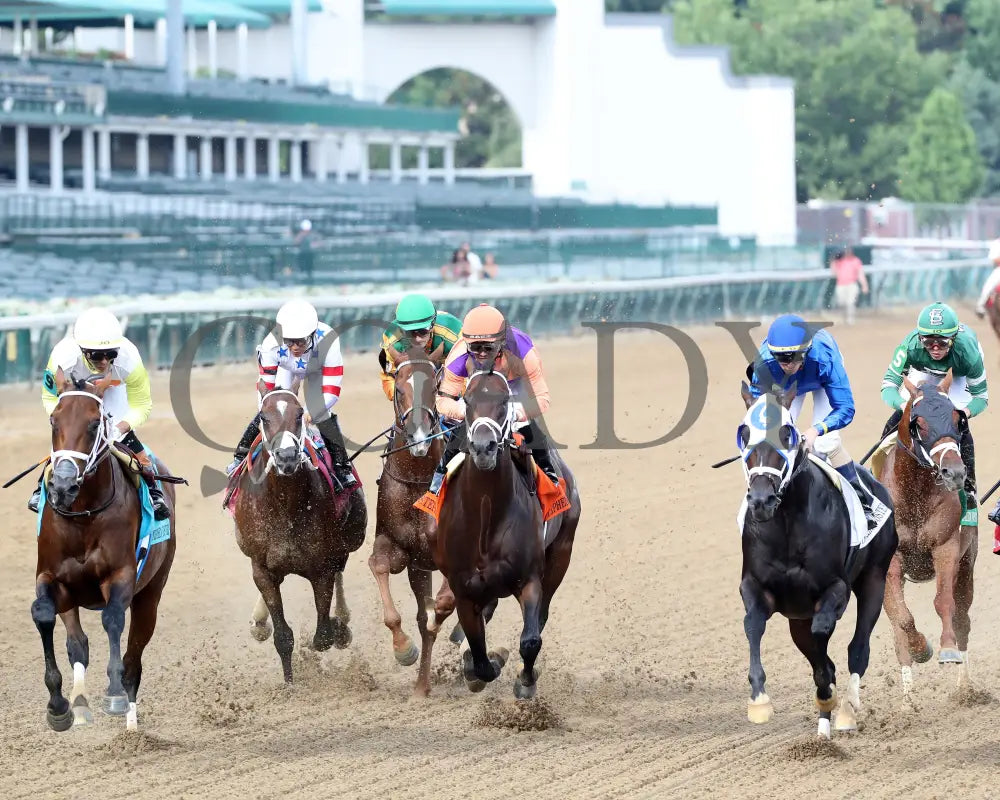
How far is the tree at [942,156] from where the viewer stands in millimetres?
50531

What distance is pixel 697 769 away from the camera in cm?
644

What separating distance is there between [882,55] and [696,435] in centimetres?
4299

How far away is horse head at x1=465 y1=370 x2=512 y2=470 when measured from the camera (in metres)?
6.46

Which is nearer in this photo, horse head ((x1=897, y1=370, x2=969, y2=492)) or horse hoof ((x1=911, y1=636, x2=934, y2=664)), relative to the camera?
horse head ((x1=897, y1=370, x2=969, y2=492))

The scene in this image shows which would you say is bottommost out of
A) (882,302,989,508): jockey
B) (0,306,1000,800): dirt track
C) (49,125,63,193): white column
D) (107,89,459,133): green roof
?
(0,306,1000,800): dirt track

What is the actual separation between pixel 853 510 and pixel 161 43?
38906 millimetres

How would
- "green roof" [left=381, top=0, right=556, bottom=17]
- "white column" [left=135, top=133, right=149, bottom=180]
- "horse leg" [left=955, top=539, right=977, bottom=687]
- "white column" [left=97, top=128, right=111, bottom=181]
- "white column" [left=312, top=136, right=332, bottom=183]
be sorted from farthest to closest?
"green roof" [left=381, top=0, right=556, bottom=17]
"white column" [left=312, top=136, right=332, bottom=183]
"white column" [left=135, top=133, right=149, bottom=180]
"white column" [left=97, top=128, right=111, bottom=181]
"horse leg" [left=955, top=539, right=977, bottom=687]

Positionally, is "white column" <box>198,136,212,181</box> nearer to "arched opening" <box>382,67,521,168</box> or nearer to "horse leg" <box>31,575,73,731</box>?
"arched opening" <box>382,67,521,168</box>

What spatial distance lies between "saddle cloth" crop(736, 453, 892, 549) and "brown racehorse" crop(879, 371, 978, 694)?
1.99 feet

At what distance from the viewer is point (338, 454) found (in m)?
8.17

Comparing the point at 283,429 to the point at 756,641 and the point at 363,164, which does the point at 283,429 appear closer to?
the point at 756,641

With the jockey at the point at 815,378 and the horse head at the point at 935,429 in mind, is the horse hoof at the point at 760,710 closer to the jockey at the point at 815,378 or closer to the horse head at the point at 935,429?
the jockey at the point at 815,378

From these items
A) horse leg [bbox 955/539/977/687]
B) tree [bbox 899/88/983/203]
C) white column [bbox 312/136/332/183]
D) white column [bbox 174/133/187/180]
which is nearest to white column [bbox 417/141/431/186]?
white column [bbox 312/136/332/183]

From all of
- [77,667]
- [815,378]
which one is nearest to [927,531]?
[815,378]
